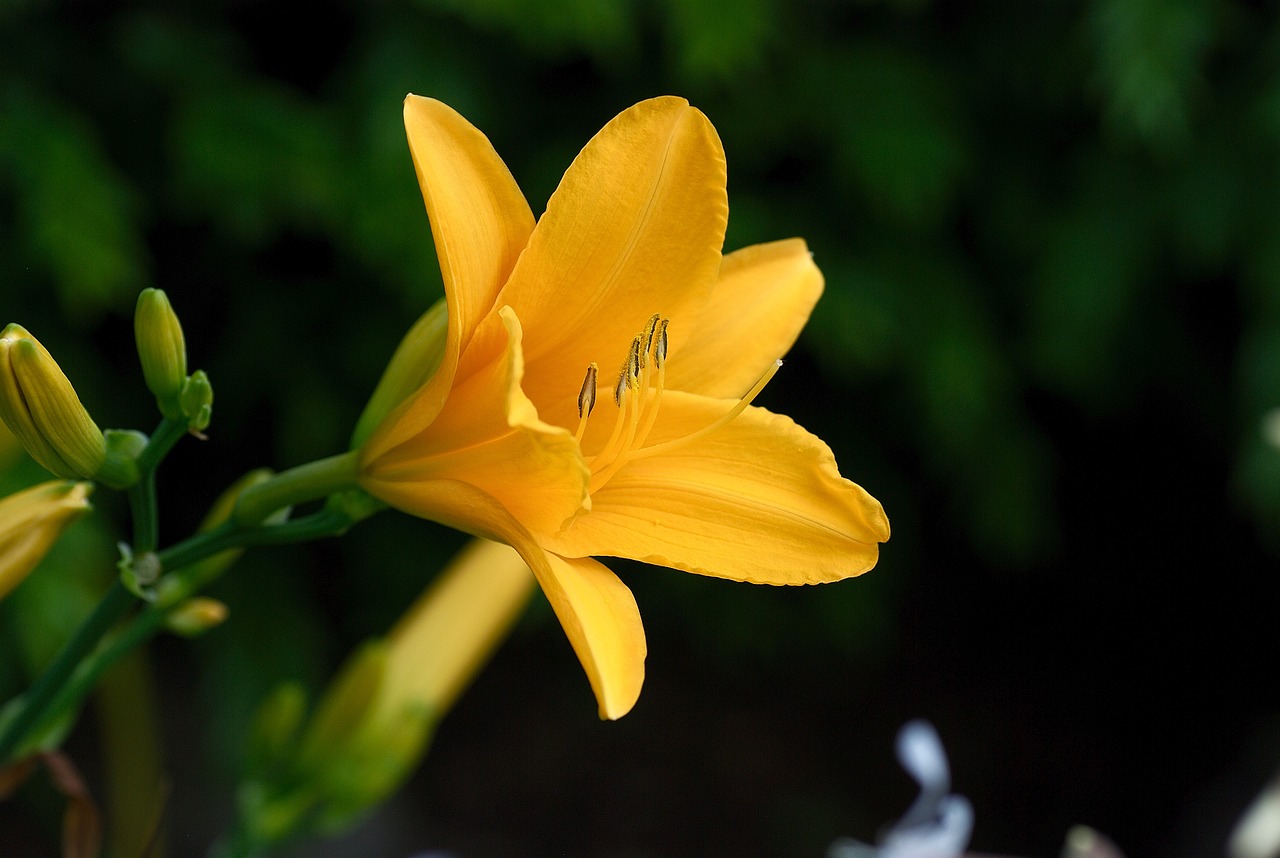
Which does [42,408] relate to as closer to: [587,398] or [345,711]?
[587,398]

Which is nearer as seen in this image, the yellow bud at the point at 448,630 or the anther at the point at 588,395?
the anther at the point at 588,395

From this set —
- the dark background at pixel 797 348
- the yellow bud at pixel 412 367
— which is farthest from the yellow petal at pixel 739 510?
the dark background at pixel 797 348

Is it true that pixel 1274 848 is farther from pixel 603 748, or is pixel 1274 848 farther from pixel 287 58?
pixel 603 748

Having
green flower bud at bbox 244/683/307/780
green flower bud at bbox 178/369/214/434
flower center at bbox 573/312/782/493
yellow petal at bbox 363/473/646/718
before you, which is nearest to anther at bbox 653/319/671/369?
flower center at bbox 573/312/782/493

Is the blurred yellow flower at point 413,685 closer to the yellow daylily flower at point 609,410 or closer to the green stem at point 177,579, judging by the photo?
the green stem at point 177,579

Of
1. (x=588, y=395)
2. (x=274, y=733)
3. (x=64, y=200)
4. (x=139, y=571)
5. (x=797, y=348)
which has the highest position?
(x=588, y=395)

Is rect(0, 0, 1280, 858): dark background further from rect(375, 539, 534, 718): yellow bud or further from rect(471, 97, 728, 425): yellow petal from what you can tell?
rect(471, 97, 728, 425): yellow petal

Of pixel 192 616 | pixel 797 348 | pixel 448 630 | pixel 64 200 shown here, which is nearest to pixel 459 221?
pixel 192 616
